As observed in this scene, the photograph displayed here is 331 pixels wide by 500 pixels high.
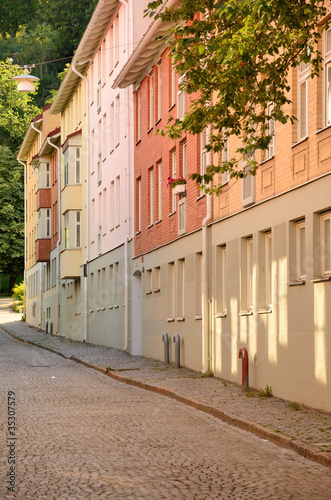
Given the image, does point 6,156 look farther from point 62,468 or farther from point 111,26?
point 62,468

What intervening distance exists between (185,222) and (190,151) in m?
1.73

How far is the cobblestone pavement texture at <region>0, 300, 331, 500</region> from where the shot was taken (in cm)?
907

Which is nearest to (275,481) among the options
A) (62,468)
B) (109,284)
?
(62,468)

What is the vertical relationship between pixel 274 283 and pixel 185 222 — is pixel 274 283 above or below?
below

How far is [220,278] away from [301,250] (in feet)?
18.6

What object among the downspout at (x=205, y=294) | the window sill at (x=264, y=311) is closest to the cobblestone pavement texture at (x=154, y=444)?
the downspout at (x=205, y=294)

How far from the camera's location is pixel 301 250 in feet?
55.5

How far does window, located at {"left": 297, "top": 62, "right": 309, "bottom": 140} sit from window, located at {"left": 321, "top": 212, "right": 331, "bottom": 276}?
168cm

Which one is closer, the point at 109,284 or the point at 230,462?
the point at 230,462

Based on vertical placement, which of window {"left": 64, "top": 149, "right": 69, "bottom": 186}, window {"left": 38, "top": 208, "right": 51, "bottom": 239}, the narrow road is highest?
window {"left": 64, "top": 149, "right": 69, "bottom": 186}

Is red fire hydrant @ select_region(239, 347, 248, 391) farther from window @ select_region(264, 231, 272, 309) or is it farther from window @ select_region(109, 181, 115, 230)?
window @ select_region(109, 181, 115, 230)

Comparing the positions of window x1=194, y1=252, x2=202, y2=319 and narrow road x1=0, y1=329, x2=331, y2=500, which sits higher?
window x1=194, y1=252, x2=202, y2=319

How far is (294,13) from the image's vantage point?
10.9m

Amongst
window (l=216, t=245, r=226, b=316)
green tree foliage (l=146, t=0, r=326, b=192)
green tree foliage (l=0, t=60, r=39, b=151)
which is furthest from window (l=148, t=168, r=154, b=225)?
green tree foliage (l=0, t=60, r=39, b=151)
